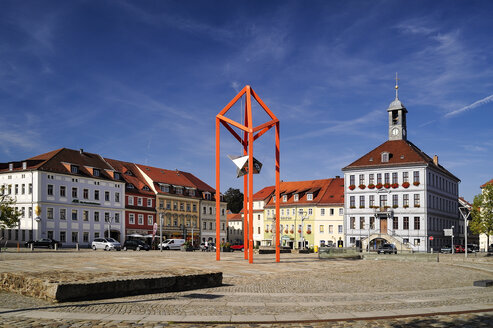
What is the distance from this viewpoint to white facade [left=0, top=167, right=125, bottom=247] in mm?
65250

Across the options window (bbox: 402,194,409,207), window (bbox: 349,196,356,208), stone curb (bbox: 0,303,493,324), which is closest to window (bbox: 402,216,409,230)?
window (bbox: 402,194,409,207)

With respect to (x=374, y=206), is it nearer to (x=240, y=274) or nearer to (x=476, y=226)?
(x=476, y=226)

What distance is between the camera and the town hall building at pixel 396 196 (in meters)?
72.8

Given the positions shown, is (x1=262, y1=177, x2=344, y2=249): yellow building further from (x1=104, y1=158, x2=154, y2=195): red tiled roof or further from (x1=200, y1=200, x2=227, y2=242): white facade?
(x1=104, y1=158, x2=154, y2=195): red tiled roof

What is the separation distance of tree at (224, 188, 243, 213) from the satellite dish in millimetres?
103575

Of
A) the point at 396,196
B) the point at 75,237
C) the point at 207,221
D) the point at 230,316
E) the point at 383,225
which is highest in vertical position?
the point at 396,196

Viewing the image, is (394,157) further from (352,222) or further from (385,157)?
(352,222)

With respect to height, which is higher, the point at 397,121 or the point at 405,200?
the point at 397,121

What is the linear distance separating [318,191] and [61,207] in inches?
1785

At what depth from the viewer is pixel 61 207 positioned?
6806 centimetres

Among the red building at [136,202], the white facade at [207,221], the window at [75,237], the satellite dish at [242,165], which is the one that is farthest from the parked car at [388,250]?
the white facade at [207,221]

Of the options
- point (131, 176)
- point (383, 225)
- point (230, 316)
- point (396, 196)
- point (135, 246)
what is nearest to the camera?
point (230, 316)

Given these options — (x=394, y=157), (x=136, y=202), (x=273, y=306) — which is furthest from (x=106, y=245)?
(x=273, y=306)

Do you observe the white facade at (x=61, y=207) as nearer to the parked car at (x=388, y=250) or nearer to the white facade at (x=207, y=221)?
the white facade at (x=207, y=221)
